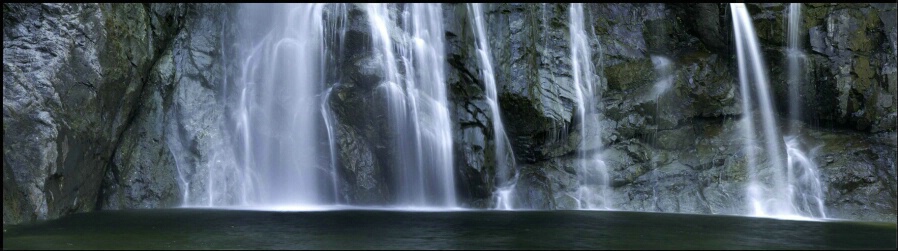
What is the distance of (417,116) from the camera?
22.4 m

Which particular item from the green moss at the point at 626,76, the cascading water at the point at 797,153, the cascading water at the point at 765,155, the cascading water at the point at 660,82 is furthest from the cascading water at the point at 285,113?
the cascading water at the point at 797,153

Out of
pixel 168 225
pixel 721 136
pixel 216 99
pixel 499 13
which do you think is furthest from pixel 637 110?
pixel 168 225

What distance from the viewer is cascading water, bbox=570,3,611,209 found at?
23344mm

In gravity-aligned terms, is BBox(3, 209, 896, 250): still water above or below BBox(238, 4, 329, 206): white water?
below

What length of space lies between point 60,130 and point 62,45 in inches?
82.4

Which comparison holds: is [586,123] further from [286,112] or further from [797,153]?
[286,112]

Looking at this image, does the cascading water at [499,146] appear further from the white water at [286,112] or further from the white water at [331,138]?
the white water at [286,112]

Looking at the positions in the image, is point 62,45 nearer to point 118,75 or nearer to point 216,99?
point 118,75

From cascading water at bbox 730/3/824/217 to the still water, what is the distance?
11.4ft

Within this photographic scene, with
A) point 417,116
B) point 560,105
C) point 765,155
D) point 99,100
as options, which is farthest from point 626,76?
point 99,100

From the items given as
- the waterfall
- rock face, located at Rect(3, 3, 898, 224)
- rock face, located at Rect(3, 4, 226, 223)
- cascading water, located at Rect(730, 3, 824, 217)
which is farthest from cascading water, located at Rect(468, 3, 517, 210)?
the waterfall

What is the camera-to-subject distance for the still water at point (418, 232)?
1193 cm

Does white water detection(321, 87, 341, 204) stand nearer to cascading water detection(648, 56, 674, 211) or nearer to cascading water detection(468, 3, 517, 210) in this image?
cascading water detection(468, 3, 517, 210)

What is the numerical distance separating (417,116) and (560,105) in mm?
4604
